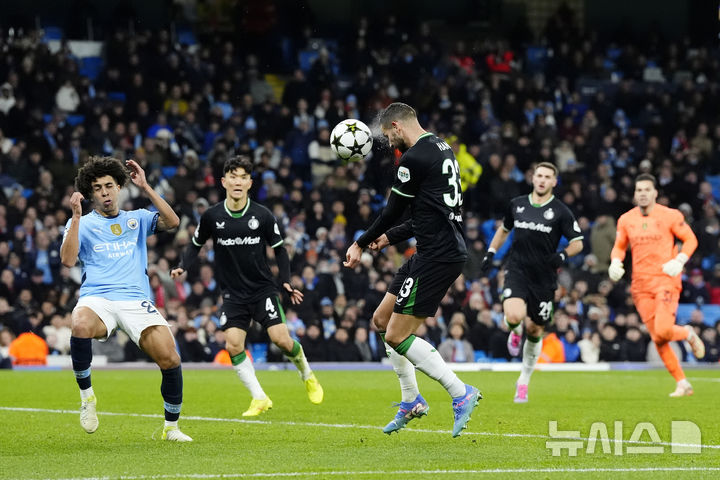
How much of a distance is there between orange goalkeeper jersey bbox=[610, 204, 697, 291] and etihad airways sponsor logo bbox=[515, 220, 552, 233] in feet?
4.23

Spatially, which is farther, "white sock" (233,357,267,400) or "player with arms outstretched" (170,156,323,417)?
"player with arms outstretched" (170,156,323,417)

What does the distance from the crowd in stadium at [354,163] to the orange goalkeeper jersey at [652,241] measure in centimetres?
796

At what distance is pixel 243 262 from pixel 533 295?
357 centimetres

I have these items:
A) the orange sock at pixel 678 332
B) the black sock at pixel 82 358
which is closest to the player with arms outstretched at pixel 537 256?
the orange sock at pixel 678 332

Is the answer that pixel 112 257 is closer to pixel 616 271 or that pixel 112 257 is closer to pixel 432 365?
pixel 432 365

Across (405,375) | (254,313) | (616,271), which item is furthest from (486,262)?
(405,375)

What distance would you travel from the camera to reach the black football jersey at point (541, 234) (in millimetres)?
14352

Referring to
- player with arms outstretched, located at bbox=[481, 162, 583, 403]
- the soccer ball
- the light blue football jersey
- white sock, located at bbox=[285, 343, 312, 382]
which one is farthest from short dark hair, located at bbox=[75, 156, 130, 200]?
player with arms outstretched, located at bbox=[481, 162, 583, 403]

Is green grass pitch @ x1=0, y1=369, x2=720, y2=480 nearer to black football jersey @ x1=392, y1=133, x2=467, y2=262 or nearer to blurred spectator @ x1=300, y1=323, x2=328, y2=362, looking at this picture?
black football jersey @ x1=392, y1=133, x2=467, y2=262

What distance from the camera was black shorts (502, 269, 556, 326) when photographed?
1429 cm

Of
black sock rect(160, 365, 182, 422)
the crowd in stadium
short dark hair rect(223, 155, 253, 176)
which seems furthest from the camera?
the crowd in stadium

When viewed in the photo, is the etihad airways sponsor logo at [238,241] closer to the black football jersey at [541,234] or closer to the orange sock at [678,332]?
the black football jersey at [541,234]

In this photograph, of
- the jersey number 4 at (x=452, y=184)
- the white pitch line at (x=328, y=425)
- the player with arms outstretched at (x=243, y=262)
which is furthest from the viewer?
the player with arms outstretched at (x=243, y=262)

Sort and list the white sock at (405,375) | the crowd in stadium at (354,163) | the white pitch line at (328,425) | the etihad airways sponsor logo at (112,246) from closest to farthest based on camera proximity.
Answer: the white pitch line at (328,425) < the etihad airways sponsor logo at (112,246) < the white sock at (405,375) < the crowd in stadium at (354,163)
